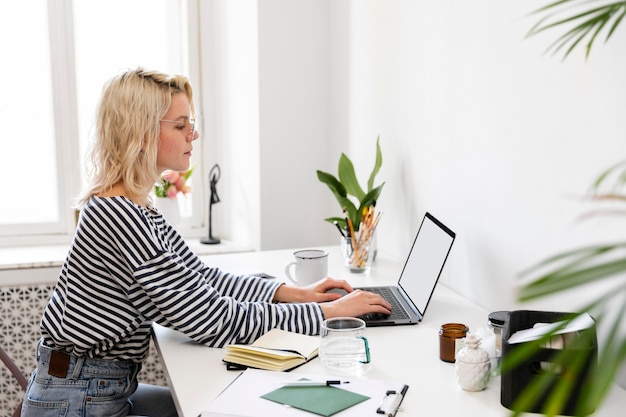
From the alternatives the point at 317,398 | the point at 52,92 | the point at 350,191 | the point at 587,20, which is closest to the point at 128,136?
the point at 317,398

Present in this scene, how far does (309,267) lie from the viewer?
1.92 metres

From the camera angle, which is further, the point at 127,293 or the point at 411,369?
the point at 127,293

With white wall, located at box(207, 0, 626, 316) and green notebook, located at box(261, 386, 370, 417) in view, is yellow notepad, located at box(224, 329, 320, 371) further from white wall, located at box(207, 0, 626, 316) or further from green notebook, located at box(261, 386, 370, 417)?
white wall, located at box(207, 0, 626, 316)

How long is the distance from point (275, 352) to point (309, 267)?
549 mm

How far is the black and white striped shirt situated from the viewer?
146 cm

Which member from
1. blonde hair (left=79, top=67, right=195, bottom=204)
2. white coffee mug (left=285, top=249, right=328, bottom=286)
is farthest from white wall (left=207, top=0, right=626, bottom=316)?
blonde hair (left=79, top=67, right=195, bottom=204)

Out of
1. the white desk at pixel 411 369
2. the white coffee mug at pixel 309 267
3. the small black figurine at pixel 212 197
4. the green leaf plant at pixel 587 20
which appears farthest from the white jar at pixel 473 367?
the small black figurine at pixel 212 197

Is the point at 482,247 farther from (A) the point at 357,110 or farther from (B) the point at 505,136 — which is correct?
(A) the point at 357,110

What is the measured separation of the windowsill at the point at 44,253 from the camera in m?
2.63

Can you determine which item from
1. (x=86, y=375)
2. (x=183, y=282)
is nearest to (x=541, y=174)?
(x=183, y=282)

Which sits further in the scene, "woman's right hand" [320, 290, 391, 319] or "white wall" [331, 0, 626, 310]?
"woman's right hand" [320, 290, 391, 319]

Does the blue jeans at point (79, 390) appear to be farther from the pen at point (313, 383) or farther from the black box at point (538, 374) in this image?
the black box at point (538, 374)

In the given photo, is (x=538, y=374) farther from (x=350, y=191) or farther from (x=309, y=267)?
(x=350, y=191)

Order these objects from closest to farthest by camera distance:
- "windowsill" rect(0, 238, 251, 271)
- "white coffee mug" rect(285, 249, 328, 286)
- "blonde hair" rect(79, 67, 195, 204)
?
1. "blonde hair" rect(79, 67, 195, 204)
2. "white coffee mug" rect(285, 249, 328, 286)
3. "windowsill" rect(0, 238, 251, 271)
